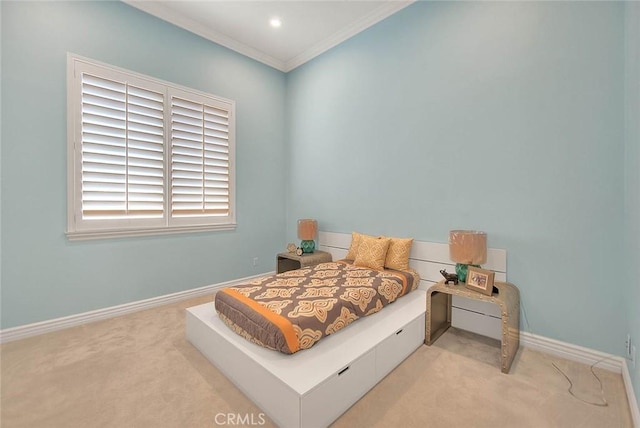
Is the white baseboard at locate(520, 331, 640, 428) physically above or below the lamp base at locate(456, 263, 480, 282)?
below

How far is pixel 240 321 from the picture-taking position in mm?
1862

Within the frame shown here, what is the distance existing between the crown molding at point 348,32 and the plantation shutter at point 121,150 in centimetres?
200

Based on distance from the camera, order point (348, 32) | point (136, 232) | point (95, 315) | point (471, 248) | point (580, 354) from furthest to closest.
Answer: point (348, 32) → point (136, 232) → point (95, 315) → point (471, 248) → point (580, 354)

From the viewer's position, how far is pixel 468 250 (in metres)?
2.26

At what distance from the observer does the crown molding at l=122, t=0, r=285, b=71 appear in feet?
9.68

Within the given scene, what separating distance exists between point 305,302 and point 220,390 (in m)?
0.75

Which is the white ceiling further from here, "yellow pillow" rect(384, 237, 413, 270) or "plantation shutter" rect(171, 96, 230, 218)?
"yellow pillow" rect(384, 237, 413, 270)

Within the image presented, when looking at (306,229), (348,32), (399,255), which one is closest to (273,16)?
(348,32)

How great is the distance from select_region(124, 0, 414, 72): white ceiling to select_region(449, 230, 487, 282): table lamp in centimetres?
252

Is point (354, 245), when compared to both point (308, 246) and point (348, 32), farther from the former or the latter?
point (348, 32)

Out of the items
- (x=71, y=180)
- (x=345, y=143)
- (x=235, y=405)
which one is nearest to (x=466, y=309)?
(x=235, y=405)

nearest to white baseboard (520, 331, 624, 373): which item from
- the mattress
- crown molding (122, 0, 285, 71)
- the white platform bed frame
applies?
the white platform bed frame

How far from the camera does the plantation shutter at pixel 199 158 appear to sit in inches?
128

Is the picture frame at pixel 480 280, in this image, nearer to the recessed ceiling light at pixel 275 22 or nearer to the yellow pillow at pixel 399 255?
the yellow pillow at pixel 399 255
